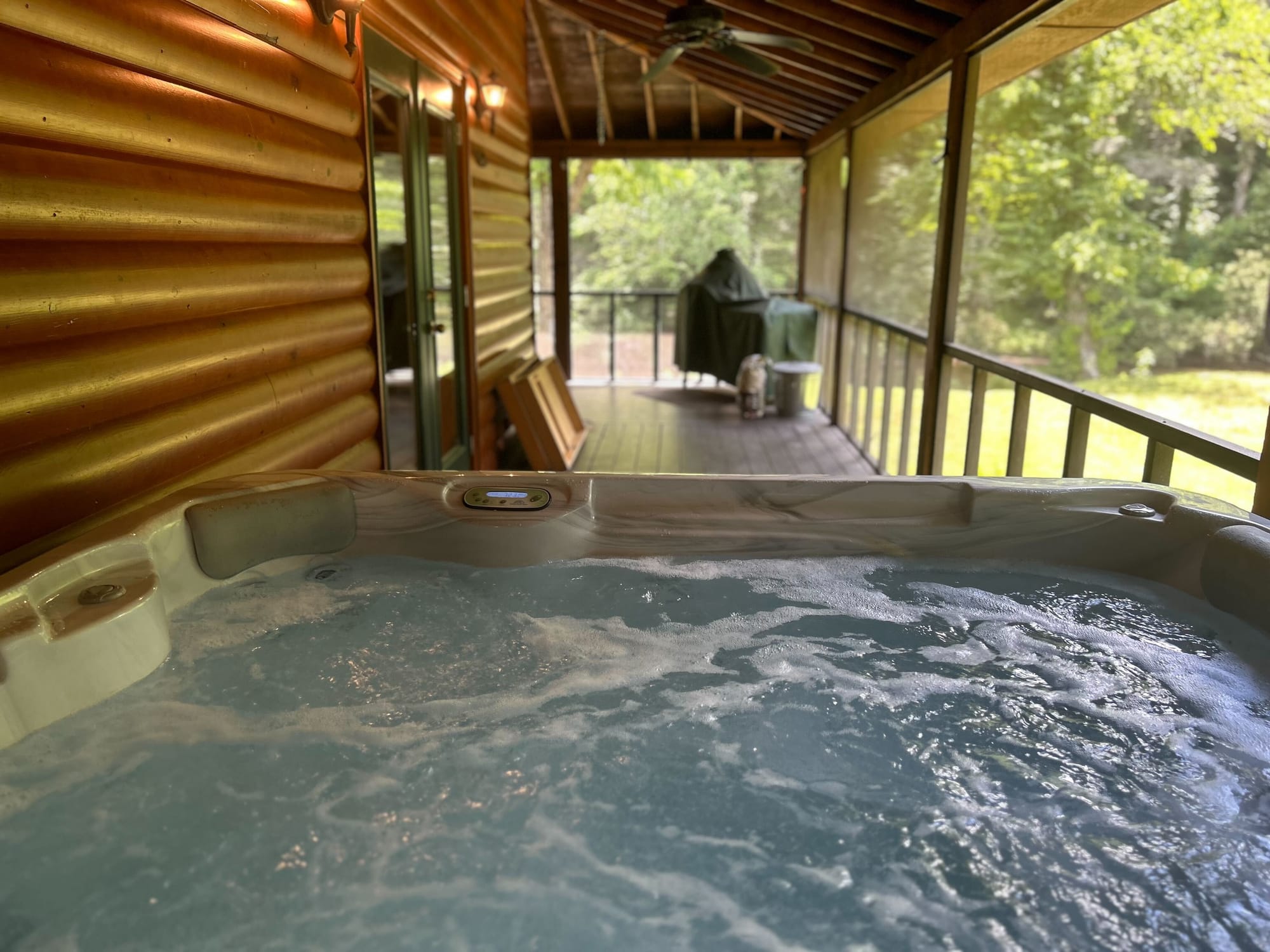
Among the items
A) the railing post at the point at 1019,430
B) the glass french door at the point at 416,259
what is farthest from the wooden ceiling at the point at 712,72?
the glass french door at the point at 416,259

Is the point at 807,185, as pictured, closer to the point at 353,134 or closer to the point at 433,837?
the point at 353,134

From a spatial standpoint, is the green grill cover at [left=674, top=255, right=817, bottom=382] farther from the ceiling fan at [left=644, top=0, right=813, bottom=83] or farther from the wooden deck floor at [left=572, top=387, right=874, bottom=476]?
the ceiling fan at [left=644, top=0, right=813, bottom=83]

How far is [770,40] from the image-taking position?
15.3ft

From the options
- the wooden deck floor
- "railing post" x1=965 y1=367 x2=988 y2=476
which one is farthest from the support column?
"railing post" x1=965 y1=367 x2=988 y2=476

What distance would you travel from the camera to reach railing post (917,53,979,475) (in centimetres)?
413

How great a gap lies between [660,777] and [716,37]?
13.6 ft

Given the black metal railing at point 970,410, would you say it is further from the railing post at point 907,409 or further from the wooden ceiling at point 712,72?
the wooden ceiling at point 712,72

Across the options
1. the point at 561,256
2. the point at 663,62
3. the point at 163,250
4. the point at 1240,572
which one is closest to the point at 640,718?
the point at 1240,572

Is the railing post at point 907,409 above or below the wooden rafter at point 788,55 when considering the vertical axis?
below

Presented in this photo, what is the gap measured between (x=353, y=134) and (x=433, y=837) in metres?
2.58

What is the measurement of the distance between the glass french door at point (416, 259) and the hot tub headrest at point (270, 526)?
4.19 feet

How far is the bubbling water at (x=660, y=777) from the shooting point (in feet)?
4.12

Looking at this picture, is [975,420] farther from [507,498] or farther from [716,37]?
[507,498]

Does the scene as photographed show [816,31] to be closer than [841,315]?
Yes
